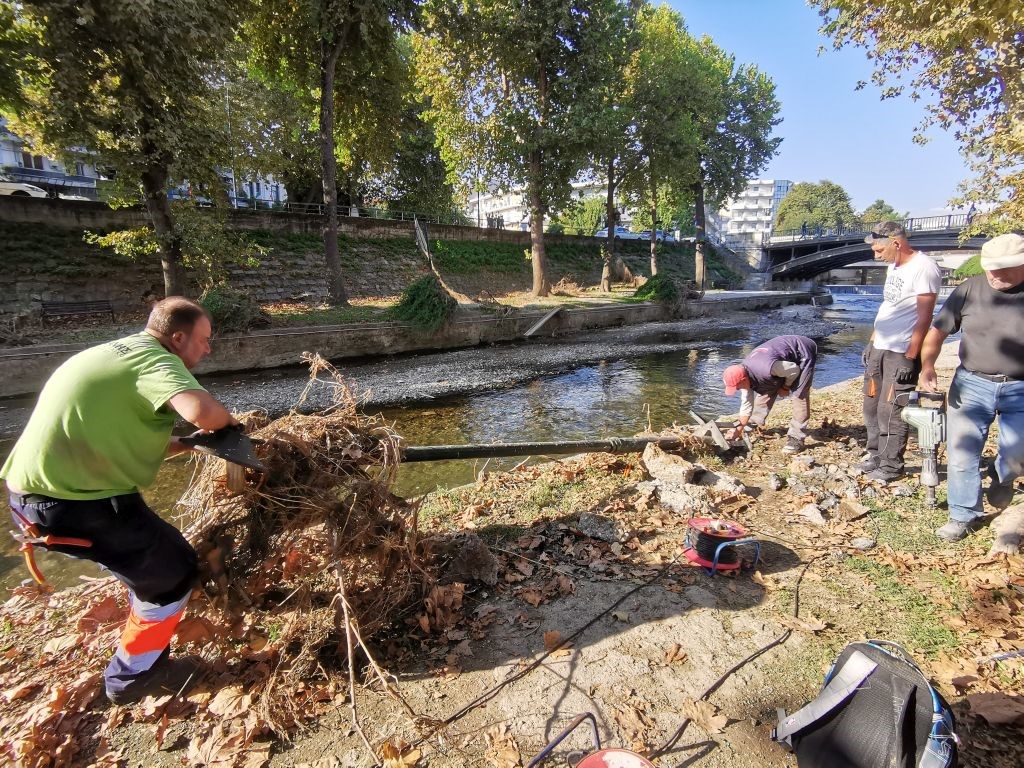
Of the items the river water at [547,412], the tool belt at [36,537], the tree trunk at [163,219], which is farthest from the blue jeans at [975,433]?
the tree trunk at [163,219]

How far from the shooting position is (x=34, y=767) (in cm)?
229

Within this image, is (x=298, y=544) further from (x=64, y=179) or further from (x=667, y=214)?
(x=64, y=179)

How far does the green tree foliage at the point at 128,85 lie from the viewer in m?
10.5

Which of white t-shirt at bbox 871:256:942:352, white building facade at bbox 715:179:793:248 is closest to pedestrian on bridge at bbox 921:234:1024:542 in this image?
white t-shirt at bbox 871:256:942:352

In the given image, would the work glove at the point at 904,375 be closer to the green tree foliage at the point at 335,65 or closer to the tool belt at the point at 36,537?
the tool belt at the point at 36,537

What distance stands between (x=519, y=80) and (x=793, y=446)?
21712 millimetres

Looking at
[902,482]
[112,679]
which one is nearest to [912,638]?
[902,482]

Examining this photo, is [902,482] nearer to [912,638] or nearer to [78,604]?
[912,638]

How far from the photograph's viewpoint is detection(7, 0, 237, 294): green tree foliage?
1050 centimetres

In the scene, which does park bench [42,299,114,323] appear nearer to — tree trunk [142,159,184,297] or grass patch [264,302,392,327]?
tree trunk [142,159,184,297]

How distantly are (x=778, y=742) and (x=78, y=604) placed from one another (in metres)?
4.37

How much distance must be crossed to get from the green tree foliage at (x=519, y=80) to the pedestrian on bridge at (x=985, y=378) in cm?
1935

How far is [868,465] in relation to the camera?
5.07 meters

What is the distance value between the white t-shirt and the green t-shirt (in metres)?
5.66
